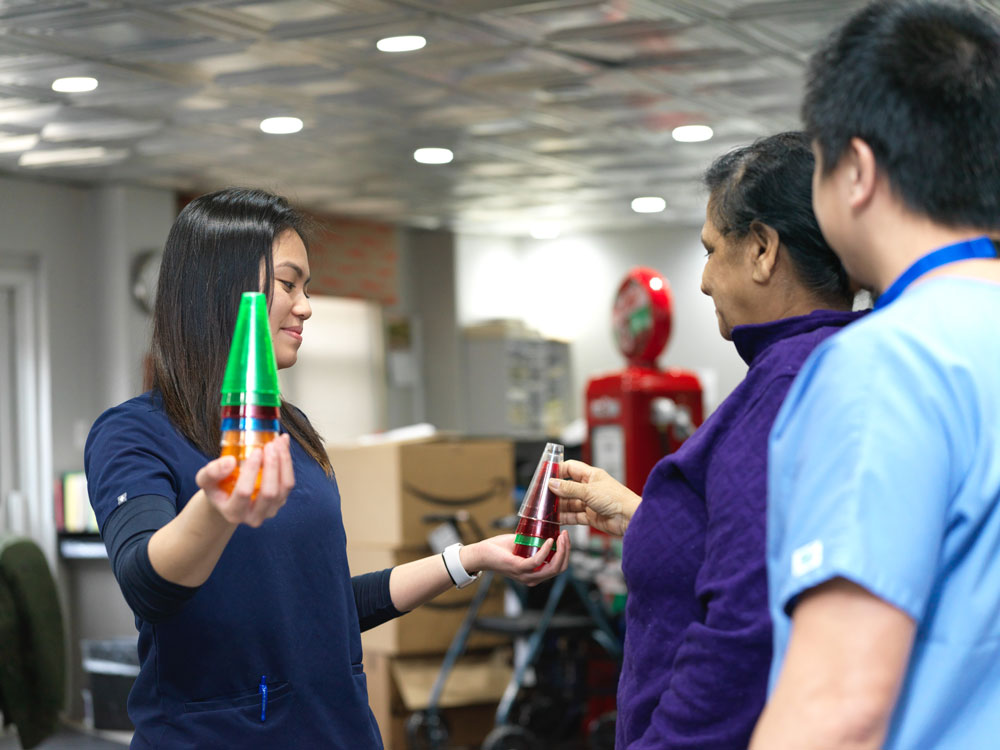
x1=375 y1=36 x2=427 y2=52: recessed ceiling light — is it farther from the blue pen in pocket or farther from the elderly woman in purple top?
the blue pen in pocket

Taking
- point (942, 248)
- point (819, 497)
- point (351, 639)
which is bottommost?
point (351, 639)

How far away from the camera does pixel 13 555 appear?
16.5 ft

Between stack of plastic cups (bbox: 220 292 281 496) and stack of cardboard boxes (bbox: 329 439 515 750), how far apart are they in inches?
163

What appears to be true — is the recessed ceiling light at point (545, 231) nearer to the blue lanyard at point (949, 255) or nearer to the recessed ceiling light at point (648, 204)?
the recessed ceiling light at point (648, 204)

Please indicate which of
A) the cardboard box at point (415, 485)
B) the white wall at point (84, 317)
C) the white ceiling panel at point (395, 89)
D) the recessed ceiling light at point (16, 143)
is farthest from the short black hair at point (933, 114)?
the white wall at point (84, 317)

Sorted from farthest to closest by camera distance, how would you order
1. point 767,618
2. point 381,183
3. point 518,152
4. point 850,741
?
point 381,183
point 518,152
point 767,618
point 850,741

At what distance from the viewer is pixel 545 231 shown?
10.3m

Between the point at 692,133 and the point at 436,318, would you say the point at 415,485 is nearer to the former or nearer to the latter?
the point at 692,133

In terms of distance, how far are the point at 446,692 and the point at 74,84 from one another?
3.12 m

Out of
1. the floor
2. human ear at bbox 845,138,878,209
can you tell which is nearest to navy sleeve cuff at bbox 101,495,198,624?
human ear at bbox 845,138,878,209

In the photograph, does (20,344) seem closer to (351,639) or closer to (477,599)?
(477,599)

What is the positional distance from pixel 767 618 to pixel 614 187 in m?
7.40

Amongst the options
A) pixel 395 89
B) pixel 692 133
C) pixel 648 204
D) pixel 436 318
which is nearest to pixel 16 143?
pixel 395 89

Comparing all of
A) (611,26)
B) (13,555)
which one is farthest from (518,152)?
(13,555)
